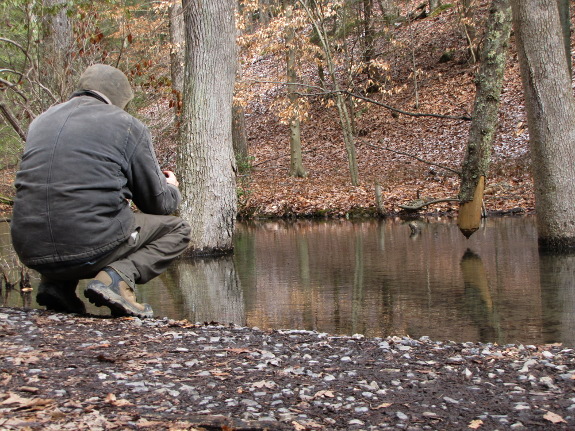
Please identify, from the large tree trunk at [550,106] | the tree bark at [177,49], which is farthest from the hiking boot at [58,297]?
the tree bark at [177,49]

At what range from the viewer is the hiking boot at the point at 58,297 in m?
5.39

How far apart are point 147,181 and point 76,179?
57 cm

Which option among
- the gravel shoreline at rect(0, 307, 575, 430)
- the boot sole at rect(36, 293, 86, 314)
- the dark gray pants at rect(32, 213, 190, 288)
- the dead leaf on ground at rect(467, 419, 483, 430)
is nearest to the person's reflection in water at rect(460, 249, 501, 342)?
the gravel shoreline at rect(0, 307, 575, 430)

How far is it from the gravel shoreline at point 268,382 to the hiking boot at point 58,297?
0.60m

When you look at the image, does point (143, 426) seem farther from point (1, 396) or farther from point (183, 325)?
point (183, 325)

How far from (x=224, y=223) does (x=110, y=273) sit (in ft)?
18.7

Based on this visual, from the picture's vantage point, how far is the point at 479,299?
6680 mm

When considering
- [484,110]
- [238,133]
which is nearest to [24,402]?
[484,110]

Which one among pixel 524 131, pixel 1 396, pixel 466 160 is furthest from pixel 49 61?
pixel 524 131

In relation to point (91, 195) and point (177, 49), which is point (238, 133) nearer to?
point (177, 49)

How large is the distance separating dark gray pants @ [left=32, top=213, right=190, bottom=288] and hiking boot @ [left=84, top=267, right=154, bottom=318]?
6cm

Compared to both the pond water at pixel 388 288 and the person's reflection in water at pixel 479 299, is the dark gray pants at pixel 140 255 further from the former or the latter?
the person's reflection in water at pixel 479 299

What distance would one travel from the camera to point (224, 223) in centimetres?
1080

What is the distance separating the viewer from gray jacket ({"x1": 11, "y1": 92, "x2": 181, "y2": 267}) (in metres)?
4.73
